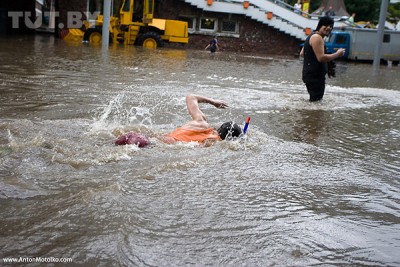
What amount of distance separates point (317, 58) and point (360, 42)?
1983 cm

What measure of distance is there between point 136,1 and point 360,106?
1715cm

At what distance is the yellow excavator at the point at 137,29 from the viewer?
2314 centimetres

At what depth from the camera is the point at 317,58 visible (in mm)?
7711

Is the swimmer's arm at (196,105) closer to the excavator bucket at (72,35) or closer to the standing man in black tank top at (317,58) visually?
the standing man in black tank top at (317,58)

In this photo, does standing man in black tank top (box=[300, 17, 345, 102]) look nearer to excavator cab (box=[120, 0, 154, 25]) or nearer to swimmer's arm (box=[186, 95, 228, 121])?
swimmer's arm (box=[186, 95, 228, 121])

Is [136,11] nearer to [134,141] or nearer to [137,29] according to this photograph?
[137,29]

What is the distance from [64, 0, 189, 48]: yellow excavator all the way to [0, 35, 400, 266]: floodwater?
1683cm

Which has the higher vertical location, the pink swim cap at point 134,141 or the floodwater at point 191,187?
the pink swim cap at point 134,141

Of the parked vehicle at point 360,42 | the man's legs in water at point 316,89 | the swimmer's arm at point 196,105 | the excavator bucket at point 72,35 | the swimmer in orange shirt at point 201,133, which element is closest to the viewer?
the swimmer in orange shirt at point 201,133

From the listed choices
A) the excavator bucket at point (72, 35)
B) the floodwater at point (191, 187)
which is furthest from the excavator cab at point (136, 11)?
the floodwater at point (191, 187)

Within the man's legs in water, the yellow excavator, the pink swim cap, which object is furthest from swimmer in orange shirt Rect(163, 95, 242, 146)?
the yellow excavator

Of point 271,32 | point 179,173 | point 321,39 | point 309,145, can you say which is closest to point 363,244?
point 179,173

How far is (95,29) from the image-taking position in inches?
938

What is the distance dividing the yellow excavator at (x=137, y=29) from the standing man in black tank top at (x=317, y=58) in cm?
1624
